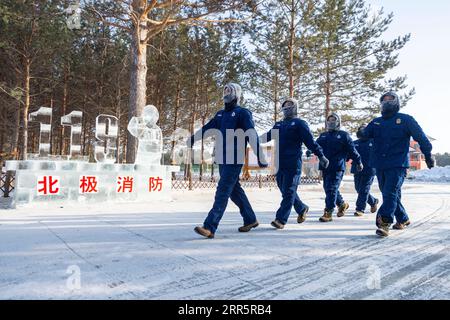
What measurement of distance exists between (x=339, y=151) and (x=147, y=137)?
5032 mm

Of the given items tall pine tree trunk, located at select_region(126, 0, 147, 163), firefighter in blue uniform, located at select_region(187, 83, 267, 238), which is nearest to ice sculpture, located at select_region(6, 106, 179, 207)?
tall pine tree trunk, located at select_region(126, 0, 147, 163)

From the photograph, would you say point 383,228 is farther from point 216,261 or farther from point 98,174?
point 98,174

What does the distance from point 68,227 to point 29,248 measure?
1212 millimetres

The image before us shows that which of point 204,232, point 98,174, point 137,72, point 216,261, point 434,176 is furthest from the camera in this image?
point 434,176

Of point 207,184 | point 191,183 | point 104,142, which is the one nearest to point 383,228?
point 104,142

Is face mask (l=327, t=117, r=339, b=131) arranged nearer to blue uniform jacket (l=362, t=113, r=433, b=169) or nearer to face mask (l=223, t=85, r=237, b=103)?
blue uniform jacket (l=362, t=113, r=433, b=169)

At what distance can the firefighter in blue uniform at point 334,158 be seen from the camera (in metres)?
5.59

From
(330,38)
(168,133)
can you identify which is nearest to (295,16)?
(330,38)

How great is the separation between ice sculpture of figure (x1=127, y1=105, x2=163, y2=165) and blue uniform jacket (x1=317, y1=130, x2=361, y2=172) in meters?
4.57

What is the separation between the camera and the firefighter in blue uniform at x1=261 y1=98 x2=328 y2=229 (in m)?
4.54

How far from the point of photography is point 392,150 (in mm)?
4258

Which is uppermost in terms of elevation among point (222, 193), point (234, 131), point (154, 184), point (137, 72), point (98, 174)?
point (137, 72)

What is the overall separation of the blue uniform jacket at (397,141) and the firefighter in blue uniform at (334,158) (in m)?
1.27
